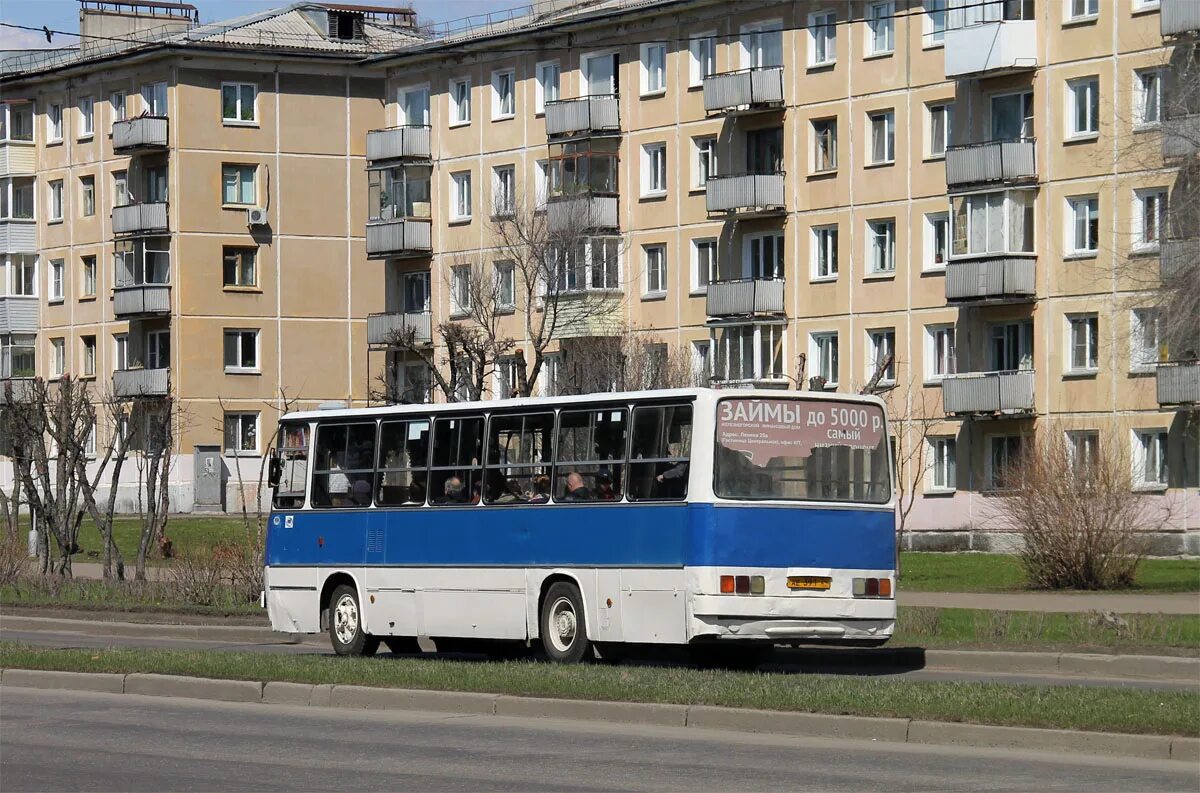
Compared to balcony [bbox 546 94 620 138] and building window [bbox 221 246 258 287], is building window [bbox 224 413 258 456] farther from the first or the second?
balcony [bbox 546 94 620 138]

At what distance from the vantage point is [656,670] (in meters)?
18.7

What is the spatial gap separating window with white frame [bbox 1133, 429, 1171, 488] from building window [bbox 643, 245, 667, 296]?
54.7ft

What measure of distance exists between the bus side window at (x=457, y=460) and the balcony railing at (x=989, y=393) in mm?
33484

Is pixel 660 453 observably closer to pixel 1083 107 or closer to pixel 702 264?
pixel 1083 107

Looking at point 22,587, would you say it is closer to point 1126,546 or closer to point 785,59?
point 1126,546

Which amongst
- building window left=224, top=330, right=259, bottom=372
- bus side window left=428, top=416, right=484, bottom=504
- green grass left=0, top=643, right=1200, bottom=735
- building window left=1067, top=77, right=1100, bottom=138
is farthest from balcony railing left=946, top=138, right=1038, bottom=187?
green grass left=0, top=643, right=1200, bottom=735

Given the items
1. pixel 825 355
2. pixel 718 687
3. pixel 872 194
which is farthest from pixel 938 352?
pixel 718 687

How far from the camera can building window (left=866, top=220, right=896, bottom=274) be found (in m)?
58.5

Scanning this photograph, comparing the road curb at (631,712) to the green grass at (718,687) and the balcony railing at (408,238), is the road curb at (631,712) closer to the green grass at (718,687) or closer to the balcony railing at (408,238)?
the green grass at (718,687)

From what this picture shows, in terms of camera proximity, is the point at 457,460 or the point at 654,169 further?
the point at 654,169

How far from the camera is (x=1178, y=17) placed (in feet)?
166

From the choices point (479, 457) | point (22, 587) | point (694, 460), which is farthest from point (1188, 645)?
point (22, 587)

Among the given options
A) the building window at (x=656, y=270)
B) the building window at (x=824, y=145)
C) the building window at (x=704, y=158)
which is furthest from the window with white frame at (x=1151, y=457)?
the building window at (x=656, y=270)

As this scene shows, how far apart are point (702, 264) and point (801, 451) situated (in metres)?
42.7
